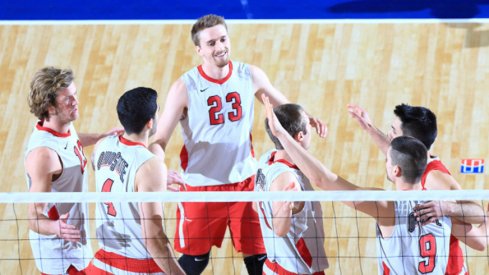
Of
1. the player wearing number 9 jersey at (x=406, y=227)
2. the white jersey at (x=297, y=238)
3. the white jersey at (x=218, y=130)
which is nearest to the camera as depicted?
the player wearing number 9 jersey at (x=406, y=227)

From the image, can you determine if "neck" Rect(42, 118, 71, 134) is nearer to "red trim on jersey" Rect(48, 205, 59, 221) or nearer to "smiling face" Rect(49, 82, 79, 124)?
"smiling face" Rect(49, 82, 79, 124)

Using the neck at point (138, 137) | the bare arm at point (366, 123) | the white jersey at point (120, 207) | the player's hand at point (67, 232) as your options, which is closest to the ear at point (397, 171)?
the bare arm at point (366, 123)

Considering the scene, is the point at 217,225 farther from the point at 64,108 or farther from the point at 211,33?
the point at 64,108

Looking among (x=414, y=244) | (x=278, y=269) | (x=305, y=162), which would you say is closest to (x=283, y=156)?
(x=305, y=162)

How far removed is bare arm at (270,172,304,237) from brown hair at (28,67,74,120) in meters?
1.68

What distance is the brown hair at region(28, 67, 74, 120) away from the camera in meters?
9.38

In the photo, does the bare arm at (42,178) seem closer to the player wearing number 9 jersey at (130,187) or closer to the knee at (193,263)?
the player wearing number 9 jersey at (130,187)

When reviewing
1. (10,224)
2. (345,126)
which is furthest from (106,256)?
(345,126)

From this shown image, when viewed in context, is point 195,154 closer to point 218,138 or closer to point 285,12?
point 218,138

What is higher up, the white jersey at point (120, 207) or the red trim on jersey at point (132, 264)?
the white jersey at point (120, 207)

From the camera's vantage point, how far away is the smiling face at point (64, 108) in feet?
30.9

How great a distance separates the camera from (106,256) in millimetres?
9289

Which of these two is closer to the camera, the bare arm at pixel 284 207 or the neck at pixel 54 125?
the bare arm at pixel 284 207

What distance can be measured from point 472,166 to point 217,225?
309cm
